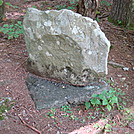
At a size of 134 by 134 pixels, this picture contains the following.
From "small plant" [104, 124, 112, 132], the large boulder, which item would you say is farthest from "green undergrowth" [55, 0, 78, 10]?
"small plant" [104, 124, 112, 132]

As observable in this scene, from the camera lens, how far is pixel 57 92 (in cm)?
314

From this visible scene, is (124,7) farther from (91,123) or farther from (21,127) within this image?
(21,127)

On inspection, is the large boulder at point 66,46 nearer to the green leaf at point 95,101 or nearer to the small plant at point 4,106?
the green leaf at point 95,101

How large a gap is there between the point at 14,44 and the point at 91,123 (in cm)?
281

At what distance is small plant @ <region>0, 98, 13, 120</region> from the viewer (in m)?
2.76

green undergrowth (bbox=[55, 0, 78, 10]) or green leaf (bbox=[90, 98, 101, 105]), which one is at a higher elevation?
green undergrowth (bbox=[55, 0, 78, 10])

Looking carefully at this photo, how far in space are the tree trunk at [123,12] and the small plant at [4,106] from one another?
3.50m

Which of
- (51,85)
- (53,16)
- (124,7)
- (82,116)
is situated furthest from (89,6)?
(82,116)

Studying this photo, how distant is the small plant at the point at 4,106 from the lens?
276cm

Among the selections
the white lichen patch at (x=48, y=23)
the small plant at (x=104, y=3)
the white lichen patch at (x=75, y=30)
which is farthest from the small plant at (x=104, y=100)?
the small plant at (x=104, y=3)

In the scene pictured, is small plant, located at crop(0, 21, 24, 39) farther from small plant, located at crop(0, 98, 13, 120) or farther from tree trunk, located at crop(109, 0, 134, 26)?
tree trunk, located at crop(109, 0, 134, 26)

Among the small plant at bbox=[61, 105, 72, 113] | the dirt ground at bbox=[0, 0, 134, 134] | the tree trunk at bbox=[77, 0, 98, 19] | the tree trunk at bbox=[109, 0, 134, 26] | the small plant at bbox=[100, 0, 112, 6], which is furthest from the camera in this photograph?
the small plant at bbox=[100, 0, 112, 6]

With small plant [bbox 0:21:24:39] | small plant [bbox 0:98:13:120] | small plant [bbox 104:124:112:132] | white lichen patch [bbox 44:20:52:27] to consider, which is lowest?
small plant [bbox 104:124:112:132]

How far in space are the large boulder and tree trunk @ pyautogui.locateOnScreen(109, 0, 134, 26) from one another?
233 cm
